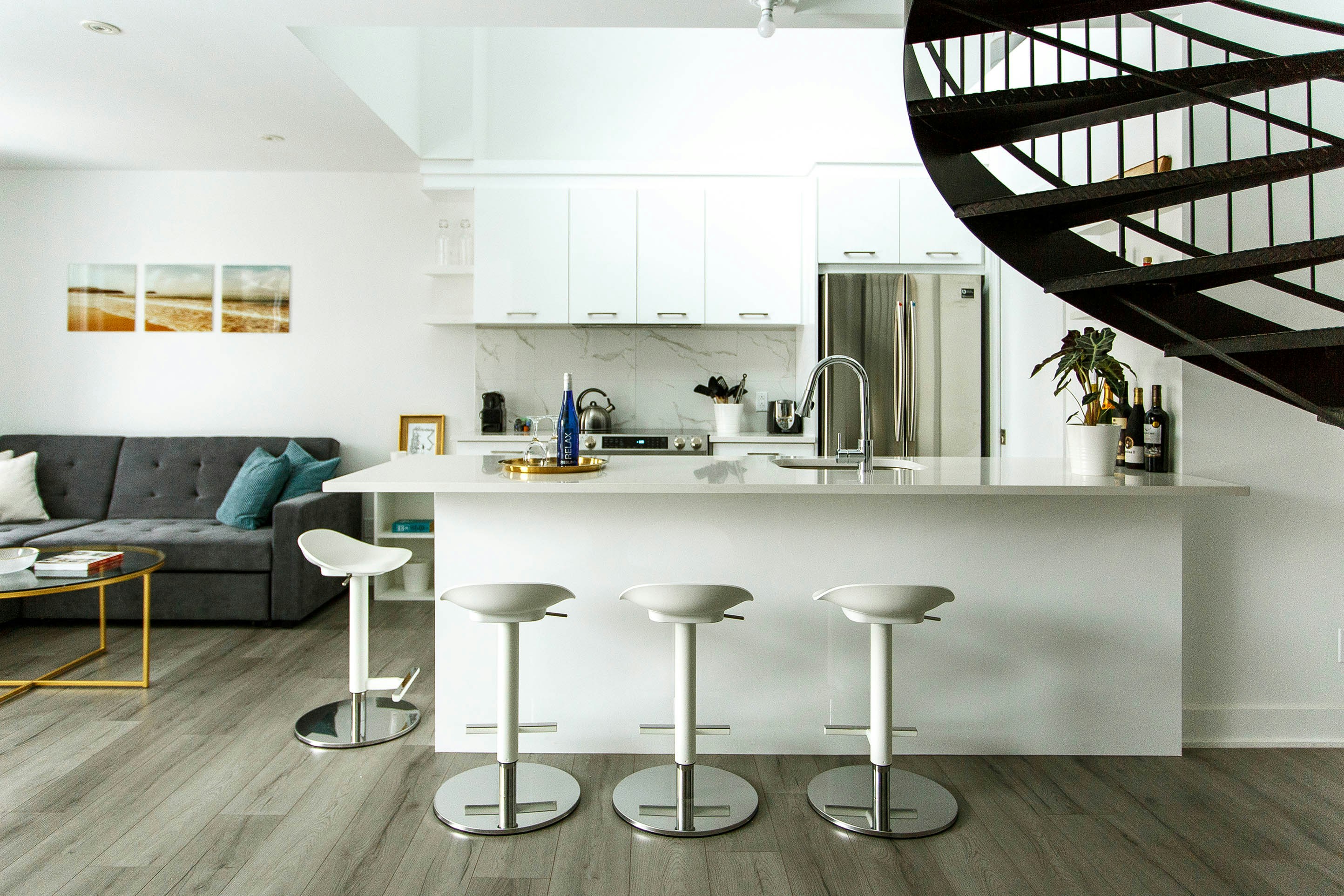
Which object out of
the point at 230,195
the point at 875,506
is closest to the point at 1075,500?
the point at 875,506

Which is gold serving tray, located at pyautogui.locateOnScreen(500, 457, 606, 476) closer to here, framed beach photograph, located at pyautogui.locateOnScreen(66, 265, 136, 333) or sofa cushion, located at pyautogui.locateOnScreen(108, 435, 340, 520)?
sofa cushion, located at pyautogui.locateOnScreen(108, 435, 340, 520)

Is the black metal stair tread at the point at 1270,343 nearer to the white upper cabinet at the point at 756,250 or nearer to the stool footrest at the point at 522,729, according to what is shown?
the stool footrest at the point at 522,729

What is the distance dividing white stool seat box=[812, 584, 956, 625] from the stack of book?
2710 mm

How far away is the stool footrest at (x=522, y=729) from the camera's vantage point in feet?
7.77

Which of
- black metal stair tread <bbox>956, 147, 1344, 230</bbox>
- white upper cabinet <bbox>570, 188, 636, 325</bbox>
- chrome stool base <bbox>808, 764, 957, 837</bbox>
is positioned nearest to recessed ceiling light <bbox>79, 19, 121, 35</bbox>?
white upper cabinet <bbox>570, 188, 636, 325</bbox>

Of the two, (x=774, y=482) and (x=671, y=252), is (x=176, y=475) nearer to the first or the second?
(x=671, y=252)

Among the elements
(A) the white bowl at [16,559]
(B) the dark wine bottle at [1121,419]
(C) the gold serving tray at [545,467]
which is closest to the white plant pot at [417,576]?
(A) the white bowl at [16,559]

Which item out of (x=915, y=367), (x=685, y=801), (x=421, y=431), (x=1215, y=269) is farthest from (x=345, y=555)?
(x=915, y=367)

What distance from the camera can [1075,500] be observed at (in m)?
2.62

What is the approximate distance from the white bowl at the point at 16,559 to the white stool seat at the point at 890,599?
9.73 ft

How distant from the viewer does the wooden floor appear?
195 cm

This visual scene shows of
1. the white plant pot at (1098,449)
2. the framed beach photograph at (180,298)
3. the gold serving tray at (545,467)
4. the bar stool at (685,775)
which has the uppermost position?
the framed beach photograph at (180,298)

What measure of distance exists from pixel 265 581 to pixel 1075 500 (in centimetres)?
362

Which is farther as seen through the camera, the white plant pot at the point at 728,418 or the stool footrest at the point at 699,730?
the white plant pot at the point at 728,418
